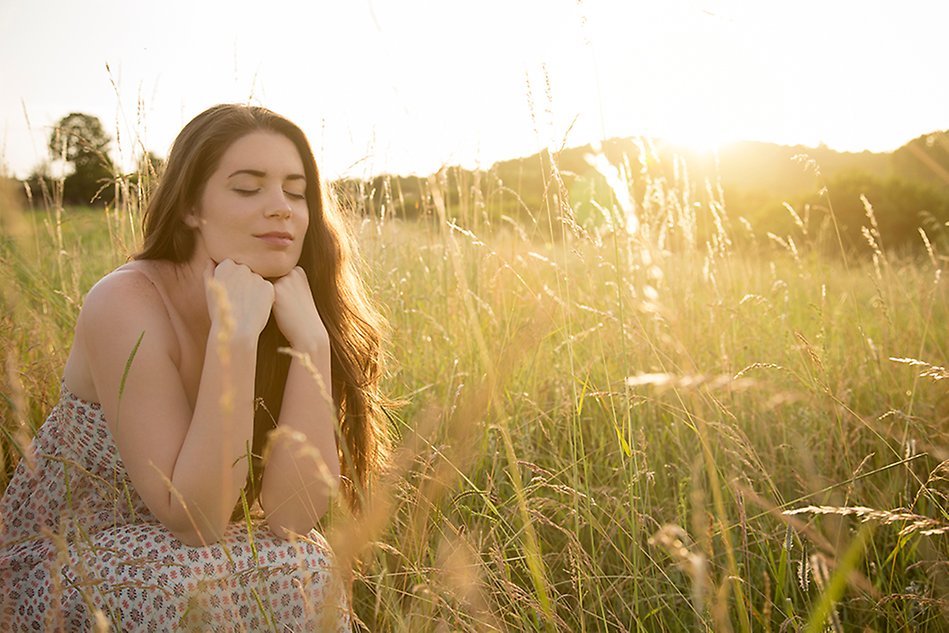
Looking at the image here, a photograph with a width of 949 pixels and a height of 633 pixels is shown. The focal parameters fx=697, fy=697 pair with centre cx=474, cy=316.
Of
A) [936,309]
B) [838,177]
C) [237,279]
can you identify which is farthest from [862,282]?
[838,177]

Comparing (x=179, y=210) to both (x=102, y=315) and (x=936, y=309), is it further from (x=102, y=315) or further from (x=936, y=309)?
(x=936, y=309)

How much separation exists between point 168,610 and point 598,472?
1350 millimetres

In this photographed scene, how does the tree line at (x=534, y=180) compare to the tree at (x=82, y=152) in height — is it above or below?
below

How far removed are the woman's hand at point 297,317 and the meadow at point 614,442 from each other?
40 centimetres

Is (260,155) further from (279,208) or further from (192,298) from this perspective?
(192,298)

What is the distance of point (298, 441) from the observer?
1.66 metres

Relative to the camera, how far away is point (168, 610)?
1.50 meters

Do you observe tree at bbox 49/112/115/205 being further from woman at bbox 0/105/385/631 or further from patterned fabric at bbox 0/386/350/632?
patterned fabric at bbox 0/386/350/632

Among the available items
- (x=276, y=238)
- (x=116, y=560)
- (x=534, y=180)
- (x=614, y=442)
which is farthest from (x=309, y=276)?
(x=534, y=180)

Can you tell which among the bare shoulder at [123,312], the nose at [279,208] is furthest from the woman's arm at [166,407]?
the nose at [279,208]

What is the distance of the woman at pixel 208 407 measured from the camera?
1.53 metres

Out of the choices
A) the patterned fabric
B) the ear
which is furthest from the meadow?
the ear

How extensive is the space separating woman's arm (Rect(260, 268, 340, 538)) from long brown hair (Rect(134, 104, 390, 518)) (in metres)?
0.12

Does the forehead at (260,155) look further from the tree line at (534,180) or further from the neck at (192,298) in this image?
the tree line at (534,180)
